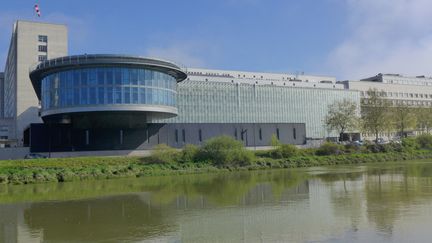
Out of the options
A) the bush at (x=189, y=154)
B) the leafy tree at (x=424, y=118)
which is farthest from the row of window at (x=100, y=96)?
the leafy tree at (x=424, y=118)

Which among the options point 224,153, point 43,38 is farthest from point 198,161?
point 43,38

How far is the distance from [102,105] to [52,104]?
10.5 metres

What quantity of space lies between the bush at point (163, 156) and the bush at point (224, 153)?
4.08 m

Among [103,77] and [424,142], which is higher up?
[103,77]

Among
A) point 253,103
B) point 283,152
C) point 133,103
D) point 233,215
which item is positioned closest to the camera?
point 233,215

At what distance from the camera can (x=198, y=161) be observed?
7019 centimetres

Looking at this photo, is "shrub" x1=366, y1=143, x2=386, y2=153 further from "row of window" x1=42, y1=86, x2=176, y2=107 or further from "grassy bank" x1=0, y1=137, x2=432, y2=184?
"row of window" x1=42, y1=86, x2=176, y2=107

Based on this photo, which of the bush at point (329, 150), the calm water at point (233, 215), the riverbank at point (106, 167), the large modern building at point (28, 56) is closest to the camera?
the calm water at point (233, 215)

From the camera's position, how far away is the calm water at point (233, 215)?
19.1 meters

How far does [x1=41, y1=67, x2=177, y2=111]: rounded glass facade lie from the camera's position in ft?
245

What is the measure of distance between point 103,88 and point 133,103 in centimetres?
553

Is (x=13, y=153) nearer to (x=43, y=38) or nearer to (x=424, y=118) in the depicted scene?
(x=43, y=38)

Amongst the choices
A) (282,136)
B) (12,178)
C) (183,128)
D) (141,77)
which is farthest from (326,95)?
(12,178)

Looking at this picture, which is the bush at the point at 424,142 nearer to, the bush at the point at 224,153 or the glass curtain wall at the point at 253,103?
the glass curtain wall at the point at 253,103
